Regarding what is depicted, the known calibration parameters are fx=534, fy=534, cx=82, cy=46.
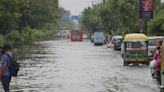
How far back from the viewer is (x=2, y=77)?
49.3ft

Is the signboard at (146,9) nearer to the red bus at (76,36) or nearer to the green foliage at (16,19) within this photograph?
the green foliage at (16,19)

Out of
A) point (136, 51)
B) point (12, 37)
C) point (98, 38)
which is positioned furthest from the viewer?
point (98, 38)

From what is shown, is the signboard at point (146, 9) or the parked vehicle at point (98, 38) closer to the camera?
the signboard at point (146, 9)

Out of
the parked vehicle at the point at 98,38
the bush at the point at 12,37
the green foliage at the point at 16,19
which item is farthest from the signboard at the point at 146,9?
the parked vehicle at the point at 98,38

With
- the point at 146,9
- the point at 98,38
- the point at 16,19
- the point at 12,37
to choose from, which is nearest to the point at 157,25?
the point at 146,9

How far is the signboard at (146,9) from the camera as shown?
52.6m

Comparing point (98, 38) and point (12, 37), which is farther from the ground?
point (12, 37)

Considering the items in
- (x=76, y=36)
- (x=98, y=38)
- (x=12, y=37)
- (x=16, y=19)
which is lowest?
(x=76, y=36)

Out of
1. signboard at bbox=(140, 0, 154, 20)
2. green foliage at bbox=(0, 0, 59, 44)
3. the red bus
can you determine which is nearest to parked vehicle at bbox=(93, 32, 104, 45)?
green foliage at bbox=(0, 0, 59, 44)

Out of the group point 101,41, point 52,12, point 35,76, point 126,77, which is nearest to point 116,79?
point 126,77

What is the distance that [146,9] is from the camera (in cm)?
5312

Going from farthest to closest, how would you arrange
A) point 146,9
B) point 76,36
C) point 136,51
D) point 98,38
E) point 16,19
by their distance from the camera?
point 76,36, point 98,38, point 16,19, point 146,9, point 136,51

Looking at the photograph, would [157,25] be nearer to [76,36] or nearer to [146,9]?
[146,9]

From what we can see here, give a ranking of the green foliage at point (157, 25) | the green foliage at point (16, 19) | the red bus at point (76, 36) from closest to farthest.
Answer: the green foliage at point (157, 25) < the green foliage at point (16, 19) < the red bus at point (76, 36)
